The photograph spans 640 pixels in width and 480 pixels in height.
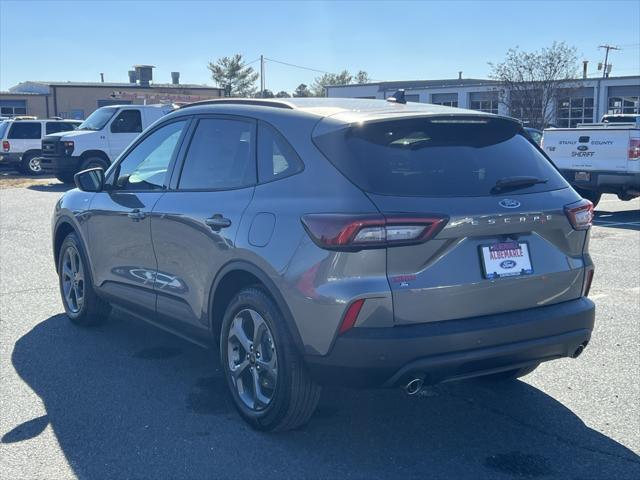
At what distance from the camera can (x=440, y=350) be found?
3.62 metres

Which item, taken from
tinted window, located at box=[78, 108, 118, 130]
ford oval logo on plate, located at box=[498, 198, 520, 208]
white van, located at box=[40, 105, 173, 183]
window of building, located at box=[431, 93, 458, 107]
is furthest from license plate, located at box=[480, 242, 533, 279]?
window of building, located at box=[431, 93, 458, 107]

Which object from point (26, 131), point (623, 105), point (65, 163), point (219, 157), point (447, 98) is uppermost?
point (447, 98)

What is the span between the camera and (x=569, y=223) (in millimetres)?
4148

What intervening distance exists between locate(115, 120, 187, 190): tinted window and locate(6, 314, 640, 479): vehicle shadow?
132 cm

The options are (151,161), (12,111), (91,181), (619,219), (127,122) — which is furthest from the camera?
(12,111)

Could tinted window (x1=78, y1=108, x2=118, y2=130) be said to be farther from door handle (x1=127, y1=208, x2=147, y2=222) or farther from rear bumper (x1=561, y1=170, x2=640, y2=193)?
door handle (x1=127, y1=208, x2=147, y2=222)

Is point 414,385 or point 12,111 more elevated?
point 12,111

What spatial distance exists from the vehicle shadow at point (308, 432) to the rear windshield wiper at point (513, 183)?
1.39 m

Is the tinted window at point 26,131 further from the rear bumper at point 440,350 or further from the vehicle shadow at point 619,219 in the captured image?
the rear bumper at point 440,350

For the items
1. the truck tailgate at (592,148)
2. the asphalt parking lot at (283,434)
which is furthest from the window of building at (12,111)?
the asphalt parking lot at (283,434)

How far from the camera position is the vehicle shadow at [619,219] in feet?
44.3

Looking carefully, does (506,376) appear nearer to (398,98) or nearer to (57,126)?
(398,98)

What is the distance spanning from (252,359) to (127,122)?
59.4ft

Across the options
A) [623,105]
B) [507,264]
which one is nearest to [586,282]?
[507,264]
